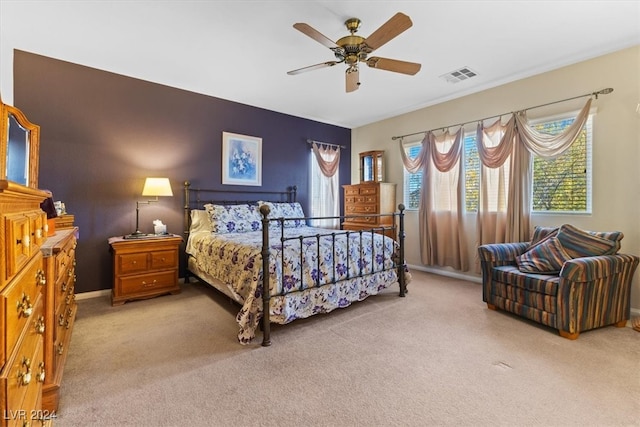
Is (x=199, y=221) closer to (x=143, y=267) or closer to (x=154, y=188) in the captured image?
(x=154, y=188)

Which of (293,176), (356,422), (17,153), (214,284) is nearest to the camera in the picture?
(356,422)

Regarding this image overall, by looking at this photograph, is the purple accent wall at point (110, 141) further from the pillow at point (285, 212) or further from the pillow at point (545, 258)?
the pillow at point (545, 258)

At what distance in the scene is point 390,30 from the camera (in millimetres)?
2207

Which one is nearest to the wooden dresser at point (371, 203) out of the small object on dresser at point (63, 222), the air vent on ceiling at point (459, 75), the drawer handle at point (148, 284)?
the air vent on ceiling at point (459, 75)

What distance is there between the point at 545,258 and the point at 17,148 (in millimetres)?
4629

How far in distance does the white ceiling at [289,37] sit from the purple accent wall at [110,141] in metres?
0.19

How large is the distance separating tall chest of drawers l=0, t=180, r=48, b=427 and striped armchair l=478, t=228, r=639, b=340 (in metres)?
3.30

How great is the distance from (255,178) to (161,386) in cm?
346

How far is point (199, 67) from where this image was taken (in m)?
3.52

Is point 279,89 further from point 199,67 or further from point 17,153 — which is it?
point 17,153

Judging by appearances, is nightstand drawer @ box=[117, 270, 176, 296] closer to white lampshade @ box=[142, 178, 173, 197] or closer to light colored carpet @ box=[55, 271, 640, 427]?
light colored carpet @ box=[55, 271, 640, 427]

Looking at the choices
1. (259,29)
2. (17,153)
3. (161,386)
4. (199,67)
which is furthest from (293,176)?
(161,386)

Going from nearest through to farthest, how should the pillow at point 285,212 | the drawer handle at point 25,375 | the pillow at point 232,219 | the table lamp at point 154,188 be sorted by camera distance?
the drawer handle at point 25,375, the table lamp at point 154,188, the pillow at point 232,219, the pillow at point 285,212

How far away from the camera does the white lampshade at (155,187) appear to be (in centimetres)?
357
